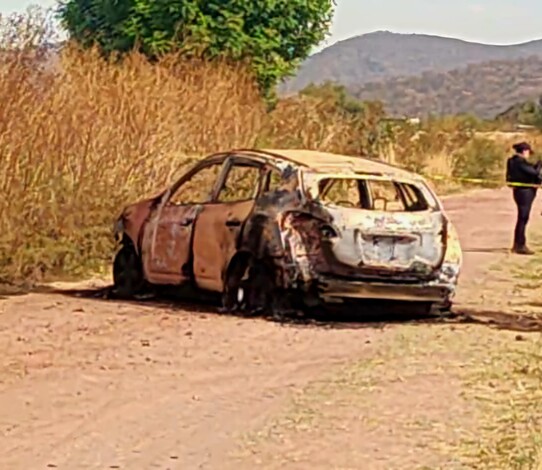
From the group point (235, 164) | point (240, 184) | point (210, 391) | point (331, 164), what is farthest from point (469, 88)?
point (210, 391)

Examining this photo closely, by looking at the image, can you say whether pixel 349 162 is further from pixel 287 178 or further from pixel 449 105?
pixel 449 105

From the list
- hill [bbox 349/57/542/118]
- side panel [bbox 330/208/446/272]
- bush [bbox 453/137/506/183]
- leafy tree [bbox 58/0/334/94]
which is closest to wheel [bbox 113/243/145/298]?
side panel [bbox 330/208/446/272]

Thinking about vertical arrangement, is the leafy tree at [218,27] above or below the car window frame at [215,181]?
above

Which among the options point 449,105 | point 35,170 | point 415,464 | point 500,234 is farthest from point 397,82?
point 415,464

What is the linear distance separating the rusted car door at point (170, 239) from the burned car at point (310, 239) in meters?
0.01

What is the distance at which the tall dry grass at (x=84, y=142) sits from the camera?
16.9 metres

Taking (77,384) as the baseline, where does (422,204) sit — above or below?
above

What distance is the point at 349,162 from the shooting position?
1505 centimetres

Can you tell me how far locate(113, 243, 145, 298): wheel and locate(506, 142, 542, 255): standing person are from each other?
8434 millimetres

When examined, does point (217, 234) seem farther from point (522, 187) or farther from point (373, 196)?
point (522, 187)

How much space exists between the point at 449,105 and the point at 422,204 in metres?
105

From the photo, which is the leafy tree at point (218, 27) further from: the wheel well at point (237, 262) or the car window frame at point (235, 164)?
the wheel well at point (237, 262)

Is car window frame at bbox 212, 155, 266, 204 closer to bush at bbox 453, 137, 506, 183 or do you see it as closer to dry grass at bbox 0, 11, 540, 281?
dry grass at bbox 0, 11, 540, 281

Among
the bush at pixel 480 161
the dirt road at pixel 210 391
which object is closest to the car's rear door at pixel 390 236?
the dirt road at pixel 210 391
